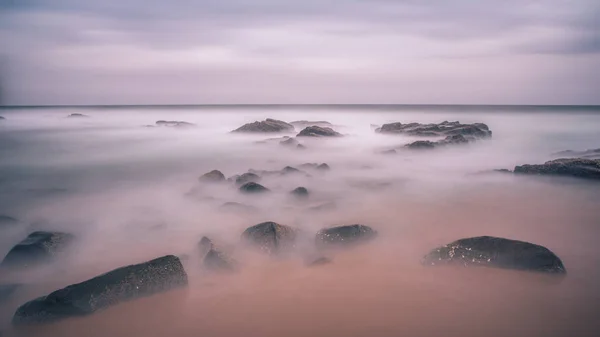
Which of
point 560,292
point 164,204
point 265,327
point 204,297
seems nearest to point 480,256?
point 560,292

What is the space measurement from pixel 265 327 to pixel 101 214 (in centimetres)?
451

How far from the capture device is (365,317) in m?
3.34


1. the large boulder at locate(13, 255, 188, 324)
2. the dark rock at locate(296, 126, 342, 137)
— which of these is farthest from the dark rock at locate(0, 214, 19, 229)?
the dark rock at locate(296, 126, 342, 137)

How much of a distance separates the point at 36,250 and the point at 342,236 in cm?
354

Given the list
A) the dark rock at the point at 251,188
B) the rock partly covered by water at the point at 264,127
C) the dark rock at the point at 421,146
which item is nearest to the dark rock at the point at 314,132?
the rock partly covered by water at the point at 264,127

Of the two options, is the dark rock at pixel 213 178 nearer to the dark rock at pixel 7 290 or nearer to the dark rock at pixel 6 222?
the dark rock at pixel 6 222

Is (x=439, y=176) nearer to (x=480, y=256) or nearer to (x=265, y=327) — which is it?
(x=480, y=256)

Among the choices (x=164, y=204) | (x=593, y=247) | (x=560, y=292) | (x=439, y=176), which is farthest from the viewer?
(x=439, y=176)

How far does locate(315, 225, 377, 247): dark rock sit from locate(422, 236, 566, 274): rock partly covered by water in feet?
2.87

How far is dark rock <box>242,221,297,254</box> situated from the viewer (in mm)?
4545

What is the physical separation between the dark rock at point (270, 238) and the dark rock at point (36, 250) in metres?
2.20

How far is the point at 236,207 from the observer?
6355 mm

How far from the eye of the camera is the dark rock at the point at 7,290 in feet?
11.9

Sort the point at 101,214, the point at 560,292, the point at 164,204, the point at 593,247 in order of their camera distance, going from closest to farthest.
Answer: the point at 560,292 < the point at 593,247 < the point at 101,214 < the point at 164,204
